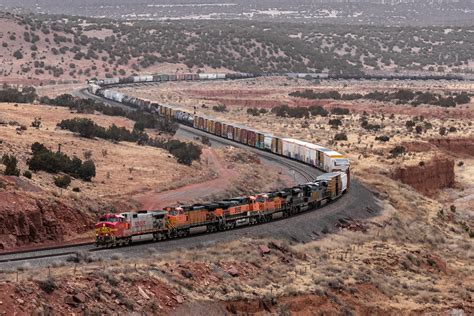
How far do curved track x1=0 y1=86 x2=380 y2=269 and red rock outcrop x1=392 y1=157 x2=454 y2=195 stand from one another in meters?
7.06

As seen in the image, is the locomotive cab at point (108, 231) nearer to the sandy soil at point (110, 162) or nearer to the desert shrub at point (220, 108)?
the sandy soil at point (110, 162)

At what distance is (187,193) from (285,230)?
8920 millimetres

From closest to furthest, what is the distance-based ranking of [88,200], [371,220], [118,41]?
[88,200]
[371,220]
[118,41]

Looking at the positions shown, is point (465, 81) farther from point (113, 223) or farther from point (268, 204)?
point (113, 223)

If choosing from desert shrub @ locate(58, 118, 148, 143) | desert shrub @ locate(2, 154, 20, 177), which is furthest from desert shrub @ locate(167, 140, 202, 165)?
desert shrub @ locate(2, 154, 20, 177)

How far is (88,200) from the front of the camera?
47.3 metres

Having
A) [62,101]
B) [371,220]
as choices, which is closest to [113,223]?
[371,220]

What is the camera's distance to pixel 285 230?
48.8 m

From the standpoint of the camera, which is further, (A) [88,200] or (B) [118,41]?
(B) [118,41]

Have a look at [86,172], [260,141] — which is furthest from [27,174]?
[260,141]

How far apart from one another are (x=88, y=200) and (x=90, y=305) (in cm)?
1754

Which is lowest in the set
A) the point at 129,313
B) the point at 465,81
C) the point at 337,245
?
the point at 465,81

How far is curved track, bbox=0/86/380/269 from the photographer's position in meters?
36.8

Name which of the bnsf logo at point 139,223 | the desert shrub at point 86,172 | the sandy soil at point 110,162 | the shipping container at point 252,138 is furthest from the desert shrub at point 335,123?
the bnsf logo at point 139,223
